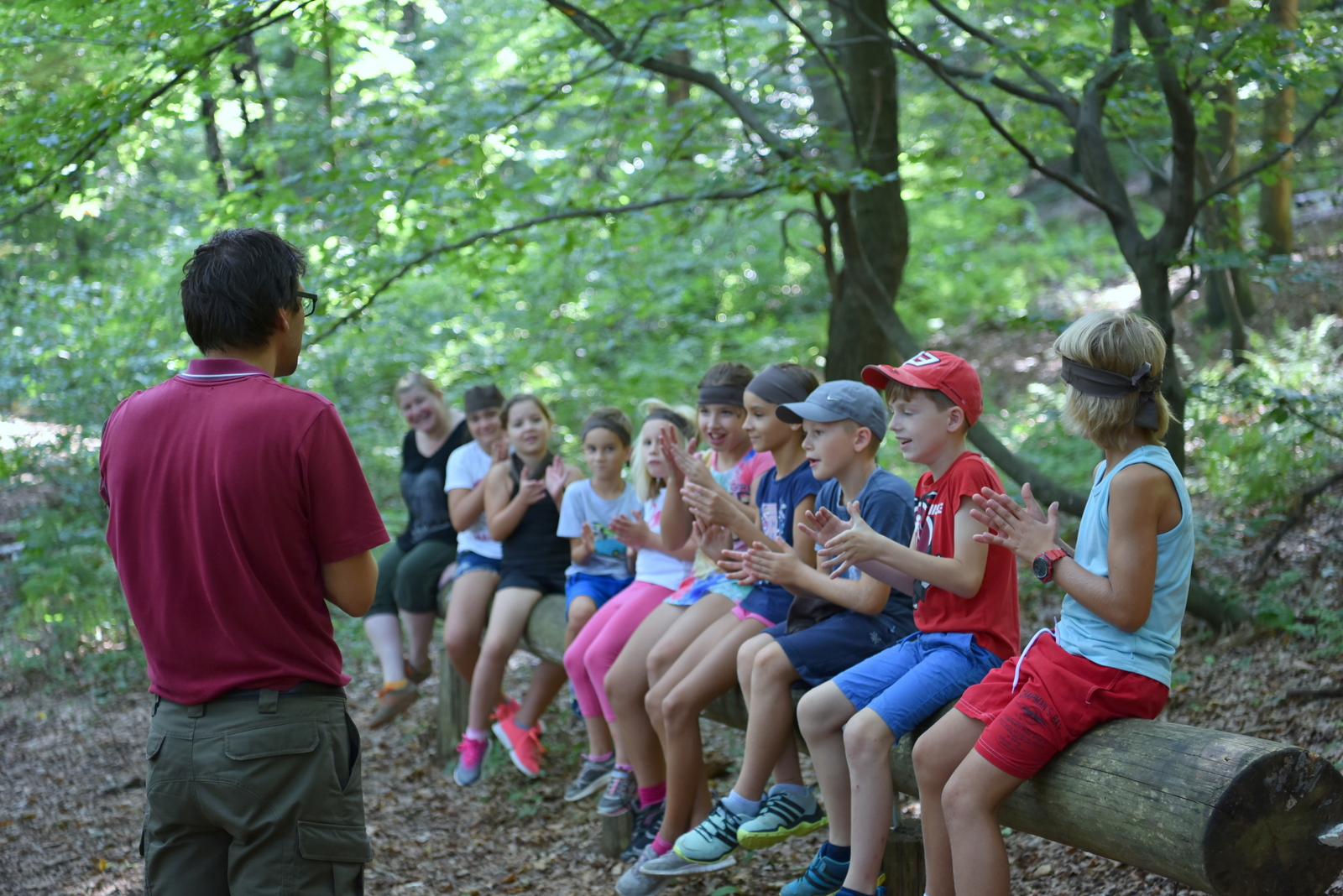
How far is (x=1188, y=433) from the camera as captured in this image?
731cm

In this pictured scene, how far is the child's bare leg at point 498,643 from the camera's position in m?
5.23

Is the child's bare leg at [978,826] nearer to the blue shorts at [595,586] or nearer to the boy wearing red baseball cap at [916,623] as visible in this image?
the boy wearing red baseball cap at [916,623]

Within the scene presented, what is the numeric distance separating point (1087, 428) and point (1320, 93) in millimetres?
3632

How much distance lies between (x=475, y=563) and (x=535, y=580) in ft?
1.43

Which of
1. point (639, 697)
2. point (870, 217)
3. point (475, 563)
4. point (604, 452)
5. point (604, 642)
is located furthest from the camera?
point (870, 217)

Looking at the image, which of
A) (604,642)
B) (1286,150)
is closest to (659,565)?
(604,642)

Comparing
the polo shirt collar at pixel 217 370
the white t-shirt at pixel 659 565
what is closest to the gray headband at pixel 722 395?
the white t-shirt at pixel 659 565

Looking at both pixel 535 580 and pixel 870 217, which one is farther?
pixel 870 217

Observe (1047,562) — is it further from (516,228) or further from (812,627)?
(516,228)

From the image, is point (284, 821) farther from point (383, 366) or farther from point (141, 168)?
point (141, 168)

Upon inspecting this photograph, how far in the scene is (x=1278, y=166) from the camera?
5461 mm

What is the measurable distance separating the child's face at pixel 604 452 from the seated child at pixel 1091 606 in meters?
2.51

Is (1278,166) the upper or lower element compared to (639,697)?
upper

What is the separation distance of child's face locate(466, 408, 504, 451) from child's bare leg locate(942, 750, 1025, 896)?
3.74 metres
